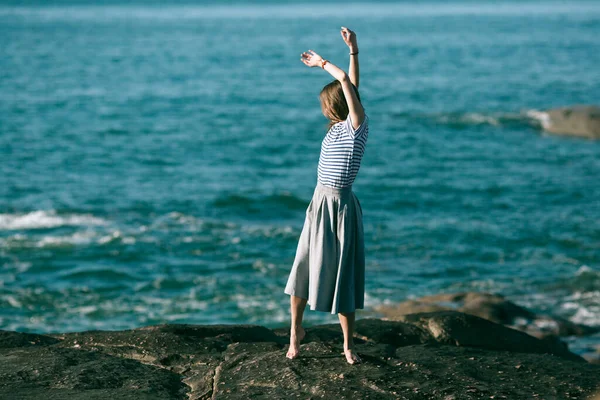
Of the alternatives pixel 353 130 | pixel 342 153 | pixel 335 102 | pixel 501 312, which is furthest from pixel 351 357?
pixel 501 312

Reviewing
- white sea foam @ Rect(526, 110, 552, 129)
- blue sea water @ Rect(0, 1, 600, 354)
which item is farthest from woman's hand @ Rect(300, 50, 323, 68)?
white sea foam @ Rect(526, 110, 552, 129)

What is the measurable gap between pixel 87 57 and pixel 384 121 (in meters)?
37.3

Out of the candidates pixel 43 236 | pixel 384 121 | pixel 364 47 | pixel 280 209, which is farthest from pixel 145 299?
pixel 364 47

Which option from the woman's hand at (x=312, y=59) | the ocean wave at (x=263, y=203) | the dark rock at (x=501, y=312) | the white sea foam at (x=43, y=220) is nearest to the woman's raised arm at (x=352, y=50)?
the woman's hand at (x=312, y=59)

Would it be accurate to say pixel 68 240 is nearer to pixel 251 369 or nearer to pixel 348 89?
pixel 251 369

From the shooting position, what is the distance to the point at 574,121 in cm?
3600

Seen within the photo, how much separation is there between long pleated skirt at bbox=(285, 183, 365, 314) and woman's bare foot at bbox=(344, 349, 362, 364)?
356mm

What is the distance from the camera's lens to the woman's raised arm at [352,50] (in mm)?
7074

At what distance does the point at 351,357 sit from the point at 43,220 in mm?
17294

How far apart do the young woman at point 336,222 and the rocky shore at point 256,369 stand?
49 centimetres

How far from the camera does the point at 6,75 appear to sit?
5634cm

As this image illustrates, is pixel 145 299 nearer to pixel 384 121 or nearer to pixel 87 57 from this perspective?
pixel 384 121

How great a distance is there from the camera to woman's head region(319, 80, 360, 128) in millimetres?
6840

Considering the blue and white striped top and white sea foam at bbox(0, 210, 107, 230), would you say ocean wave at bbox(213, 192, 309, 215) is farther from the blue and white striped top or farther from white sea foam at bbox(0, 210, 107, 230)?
the blue and white striped top
